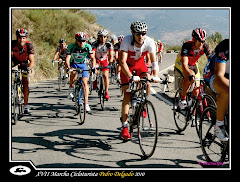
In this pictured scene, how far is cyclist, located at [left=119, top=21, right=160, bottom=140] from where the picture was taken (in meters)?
5.47

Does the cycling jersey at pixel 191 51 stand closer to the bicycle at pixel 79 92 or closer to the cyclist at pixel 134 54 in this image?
the cyclist at pixel 134 54

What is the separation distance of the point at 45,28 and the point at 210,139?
24865 mm

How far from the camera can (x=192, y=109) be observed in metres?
6.11

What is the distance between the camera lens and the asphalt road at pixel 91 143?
4953 millimetres

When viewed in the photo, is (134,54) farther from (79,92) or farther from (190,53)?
(79,92)

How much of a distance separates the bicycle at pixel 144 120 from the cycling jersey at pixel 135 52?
564 millimetres

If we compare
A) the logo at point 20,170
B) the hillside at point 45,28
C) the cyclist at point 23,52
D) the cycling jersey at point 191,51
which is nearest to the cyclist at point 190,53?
the cycling jersey at point 191,51

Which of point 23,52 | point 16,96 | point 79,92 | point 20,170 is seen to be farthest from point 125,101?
point 23,52

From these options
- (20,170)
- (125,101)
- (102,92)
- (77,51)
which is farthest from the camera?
(102,92)

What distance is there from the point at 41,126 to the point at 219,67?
466 cm

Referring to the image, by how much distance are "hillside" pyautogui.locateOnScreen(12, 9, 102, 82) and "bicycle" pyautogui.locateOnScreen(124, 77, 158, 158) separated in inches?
624

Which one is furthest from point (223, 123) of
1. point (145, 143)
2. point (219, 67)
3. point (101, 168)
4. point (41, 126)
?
point (41, 126)

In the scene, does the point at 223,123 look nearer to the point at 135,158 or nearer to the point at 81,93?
the point at 135,158

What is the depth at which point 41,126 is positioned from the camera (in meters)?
7.38
